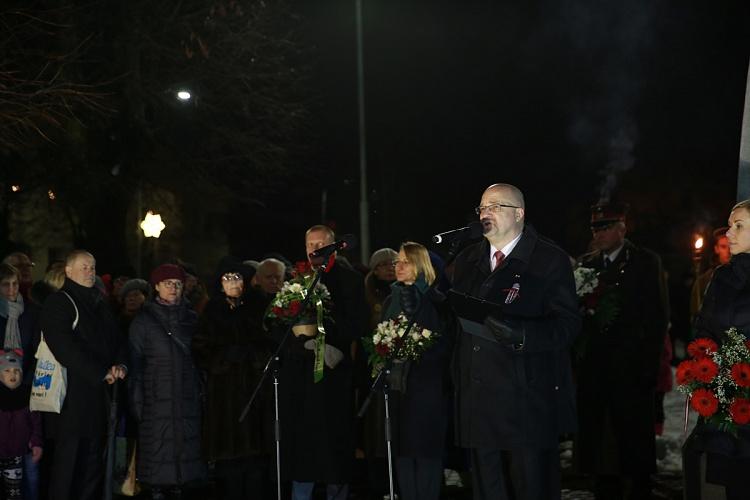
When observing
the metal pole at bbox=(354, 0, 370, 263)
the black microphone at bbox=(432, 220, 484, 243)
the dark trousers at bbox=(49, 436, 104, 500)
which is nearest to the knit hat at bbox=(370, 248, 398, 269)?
the dark trousers at bbox=(49, 436, 104, 500)

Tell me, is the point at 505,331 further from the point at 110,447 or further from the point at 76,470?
the point at 76,470

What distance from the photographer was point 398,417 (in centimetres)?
924

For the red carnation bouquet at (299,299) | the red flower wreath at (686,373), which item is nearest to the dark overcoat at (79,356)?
the red carnation bouquet at (299,299)

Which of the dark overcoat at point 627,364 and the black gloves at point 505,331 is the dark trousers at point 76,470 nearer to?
the dark overcoat at point 627,364

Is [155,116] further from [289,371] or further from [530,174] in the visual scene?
[530,174]

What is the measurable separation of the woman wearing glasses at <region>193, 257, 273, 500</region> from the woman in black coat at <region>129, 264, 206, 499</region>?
144mm

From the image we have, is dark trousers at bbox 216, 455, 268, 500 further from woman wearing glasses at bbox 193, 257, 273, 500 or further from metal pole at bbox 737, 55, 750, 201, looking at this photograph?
metal pole at bbox 737, 55, 750, 201

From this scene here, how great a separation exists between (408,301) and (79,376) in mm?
3009

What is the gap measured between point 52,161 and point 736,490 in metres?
19.8

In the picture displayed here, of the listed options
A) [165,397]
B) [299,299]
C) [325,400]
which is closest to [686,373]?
[299,299]

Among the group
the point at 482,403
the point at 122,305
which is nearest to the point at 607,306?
the point at 482,403

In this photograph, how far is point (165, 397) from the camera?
991 cm

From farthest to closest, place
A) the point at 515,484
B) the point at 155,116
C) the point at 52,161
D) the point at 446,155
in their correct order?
the point at 446,155
the point at 155,116
the point at 52,161
the point at 515,484

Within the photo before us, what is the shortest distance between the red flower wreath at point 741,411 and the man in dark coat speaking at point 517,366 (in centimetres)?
99
